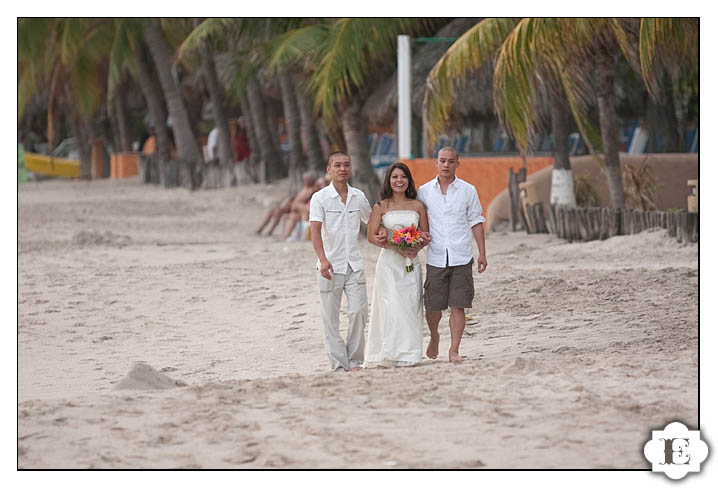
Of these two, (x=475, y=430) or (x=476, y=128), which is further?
(x=476, y=128)

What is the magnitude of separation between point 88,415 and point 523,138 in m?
6.08

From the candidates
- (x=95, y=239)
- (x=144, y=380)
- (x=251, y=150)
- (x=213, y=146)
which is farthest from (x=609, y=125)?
(x=213, y=146)

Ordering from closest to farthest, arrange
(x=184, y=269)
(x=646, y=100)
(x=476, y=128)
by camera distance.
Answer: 1. (x=184, y=269)
2. (x=646, y=100)
3. (x=476, y=128)

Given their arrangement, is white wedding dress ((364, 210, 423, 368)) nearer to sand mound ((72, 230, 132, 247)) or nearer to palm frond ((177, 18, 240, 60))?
Answer: sand mound ((72, 230, 132, 247))

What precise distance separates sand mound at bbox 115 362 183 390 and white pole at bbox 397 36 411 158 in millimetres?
9555

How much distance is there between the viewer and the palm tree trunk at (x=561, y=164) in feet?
48.6

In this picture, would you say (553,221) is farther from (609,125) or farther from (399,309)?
(399,309)

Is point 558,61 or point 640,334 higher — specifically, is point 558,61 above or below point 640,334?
above

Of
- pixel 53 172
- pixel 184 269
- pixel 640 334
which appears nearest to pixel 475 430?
pixel 640 334

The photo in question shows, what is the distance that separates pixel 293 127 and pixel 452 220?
16.7 metres

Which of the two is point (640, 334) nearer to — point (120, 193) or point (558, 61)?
point (558, 61)

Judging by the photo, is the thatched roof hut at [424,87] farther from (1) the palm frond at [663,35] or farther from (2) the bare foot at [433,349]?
(2) the bare foot at [433,349]

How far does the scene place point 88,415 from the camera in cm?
550

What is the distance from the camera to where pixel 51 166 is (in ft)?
124
